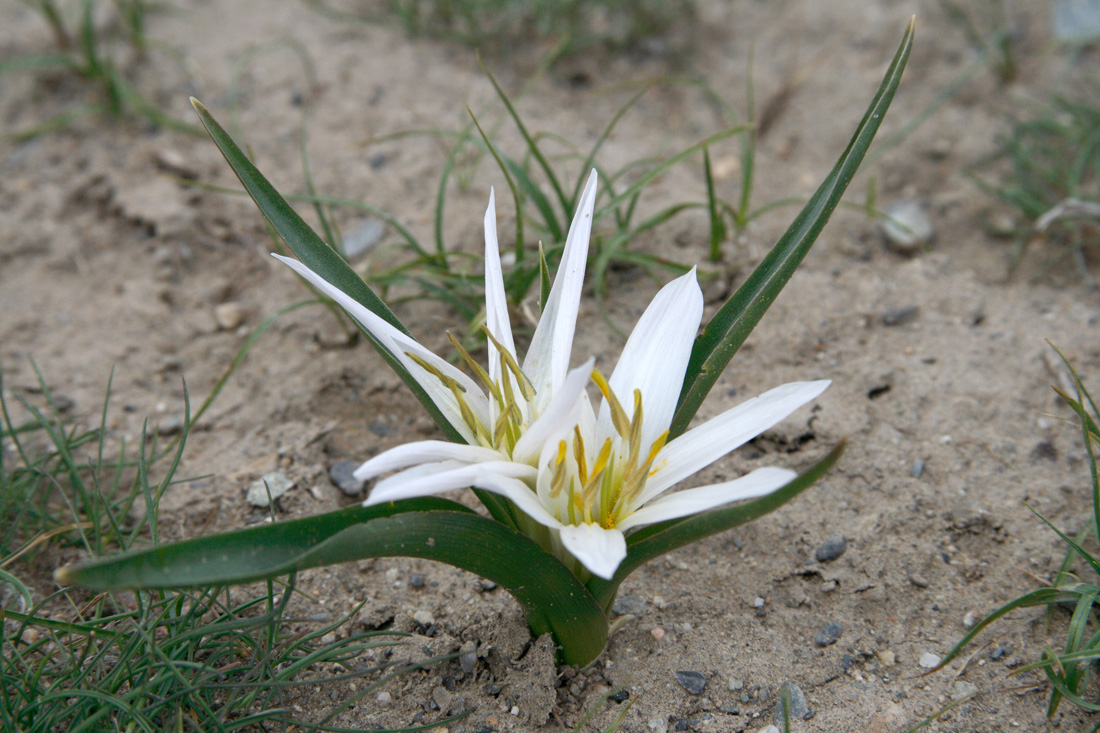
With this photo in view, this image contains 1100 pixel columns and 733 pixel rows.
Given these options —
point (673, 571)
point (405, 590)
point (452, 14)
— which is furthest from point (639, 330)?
point (452, 14)

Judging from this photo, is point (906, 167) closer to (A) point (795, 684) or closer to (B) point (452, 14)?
(B) point (452, 14)

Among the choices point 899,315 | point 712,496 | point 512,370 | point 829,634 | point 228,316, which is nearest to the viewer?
point 712,496

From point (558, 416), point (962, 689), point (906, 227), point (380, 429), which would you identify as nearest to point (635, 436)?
point (558, 416)

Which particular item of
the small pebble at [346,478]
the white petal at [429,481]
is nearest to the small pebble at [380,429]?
the small pebble at [346,478]

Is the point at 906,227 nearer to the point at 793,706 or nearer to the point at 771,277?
the point at 771,277

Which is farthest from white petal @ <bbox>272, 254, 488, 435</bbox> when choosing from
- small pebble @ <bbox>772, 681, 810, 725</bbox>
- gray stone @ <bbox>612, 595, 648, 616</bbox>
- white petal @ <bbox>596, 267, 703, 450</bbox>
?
small pebble @ <bbox>772, 681, 810, 725</bbox>

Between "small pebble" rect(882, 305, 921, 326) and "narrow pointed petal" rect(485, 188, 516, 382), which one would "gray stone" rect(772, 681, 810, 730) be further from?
"small pebble" rect(882, 305, 921, 326)

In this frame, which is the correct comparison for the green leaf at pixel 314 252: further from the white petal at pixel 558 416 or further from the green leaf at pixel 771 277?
the green leaf at pixel 771 277
